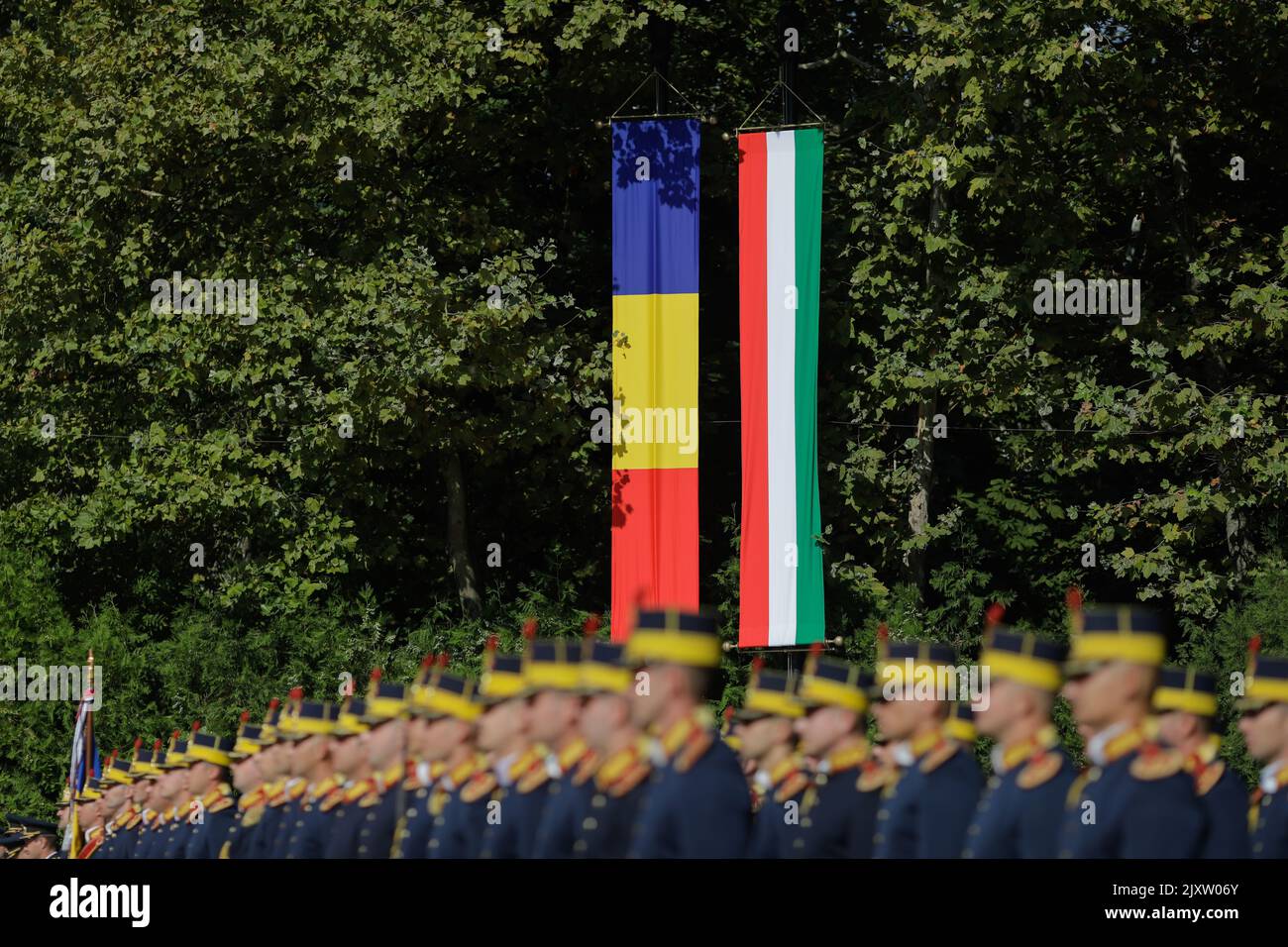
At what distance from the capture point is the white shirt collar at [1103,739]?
7562 millimetres

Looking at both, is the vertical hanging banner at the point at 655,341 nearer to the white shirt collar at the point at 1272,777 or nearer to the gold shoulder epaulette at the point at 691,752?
the white shirt collar at the point at 1272,777

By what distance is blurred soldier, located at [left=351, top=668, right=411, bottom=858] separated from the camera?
10.4 m

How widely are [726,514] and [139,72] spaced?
905 cm

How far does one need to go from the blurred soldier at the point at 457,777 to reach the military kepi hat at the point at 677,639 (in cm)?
172

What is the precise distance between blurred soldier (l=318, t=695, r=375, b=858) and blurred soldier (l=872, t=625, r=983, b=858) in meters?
Result: 3.37

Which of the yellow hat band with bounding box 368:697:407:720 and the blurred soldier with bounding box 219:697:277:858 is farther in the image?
the blurred soldier with bounding box 219:697:277:858

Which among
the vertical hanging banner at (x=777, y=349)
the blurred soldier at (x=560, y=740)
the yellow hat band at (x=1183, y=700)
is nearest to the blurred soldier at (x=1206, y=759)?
the yellow hat band at (x=1183, y=700)

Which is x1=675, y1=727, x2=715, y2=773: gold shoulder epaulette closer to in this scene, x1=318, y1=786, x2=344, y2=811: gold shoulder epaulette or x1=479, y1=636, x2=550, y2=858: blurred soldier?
x1=479, y1=636, x2=550, y2=858: blurred soldier

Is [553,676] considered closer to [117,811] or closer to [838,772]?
[838,772]

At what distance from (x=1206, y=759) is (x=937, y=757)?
1.07 meters

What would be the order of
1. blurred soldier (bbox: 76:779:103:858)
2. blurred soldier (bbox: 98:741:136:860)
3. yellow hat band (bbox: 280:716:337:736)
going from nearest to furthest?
yellow hat band (bbox: 280:716:337:736), blurred soldier (bbox: 98:741:136:860), blurred soldier (bbox: 76:779:103:858)

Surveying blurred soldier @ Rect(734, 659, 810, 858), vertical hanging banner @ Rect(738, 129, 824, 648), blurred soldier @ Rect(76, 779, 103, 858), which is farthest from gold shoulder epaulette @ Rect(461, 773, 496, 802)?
vertical hanging banner @ Rect(738, 129, 824, 648)
